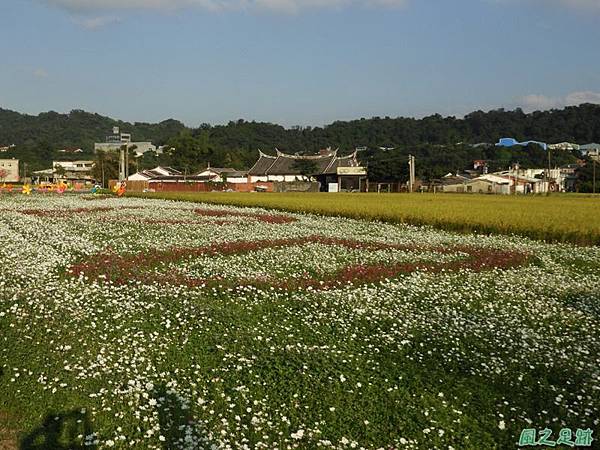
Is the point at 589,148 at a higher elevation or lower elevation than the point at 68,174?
higher

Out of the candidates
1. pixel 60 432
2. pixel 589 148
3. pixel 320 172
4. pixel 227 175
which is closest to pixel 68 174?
pixel 227 175

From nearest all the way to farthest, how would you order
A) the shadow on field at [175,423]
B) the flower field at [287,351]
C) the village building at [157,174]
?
the shadow on field at [175,423], the flower field at [287,351], the village building at [157,174]

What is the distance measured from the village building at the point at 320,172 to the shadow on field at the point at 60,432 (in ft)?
305

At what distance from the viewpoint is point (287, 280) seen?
13688mm

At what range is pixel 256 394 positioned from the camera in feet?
22.9

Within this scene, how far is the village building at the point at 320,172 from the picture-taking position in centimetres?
10051

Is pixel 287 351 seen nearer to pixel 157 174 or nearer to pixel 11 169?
pixel 157 174

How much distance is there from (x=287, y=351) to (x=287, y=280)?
5.22 metres

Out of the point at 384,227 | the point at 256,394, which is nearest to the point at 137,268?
the point at 256,394

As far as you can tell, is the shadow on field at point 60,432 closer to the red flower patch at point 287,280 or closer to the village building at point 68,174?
the red flower patch at point 287,280

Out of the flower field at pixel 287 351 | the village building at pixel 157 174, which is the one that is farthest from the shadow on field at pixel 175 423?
the village building at pixel 157 174

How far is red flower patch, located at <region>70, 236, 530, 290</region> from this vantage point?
13.1 meters

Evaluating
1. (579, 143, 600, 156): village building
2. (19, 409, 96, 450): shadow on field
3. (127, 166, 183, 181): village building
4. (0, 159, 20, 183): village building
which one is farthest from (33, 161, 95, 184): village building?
(579, 143, 600, 156): village building

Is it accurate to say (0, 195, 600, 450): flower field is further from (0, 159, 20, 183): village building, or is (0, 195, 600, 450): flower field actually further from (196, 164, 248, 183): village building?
(0, 159, 20, 183): village building
